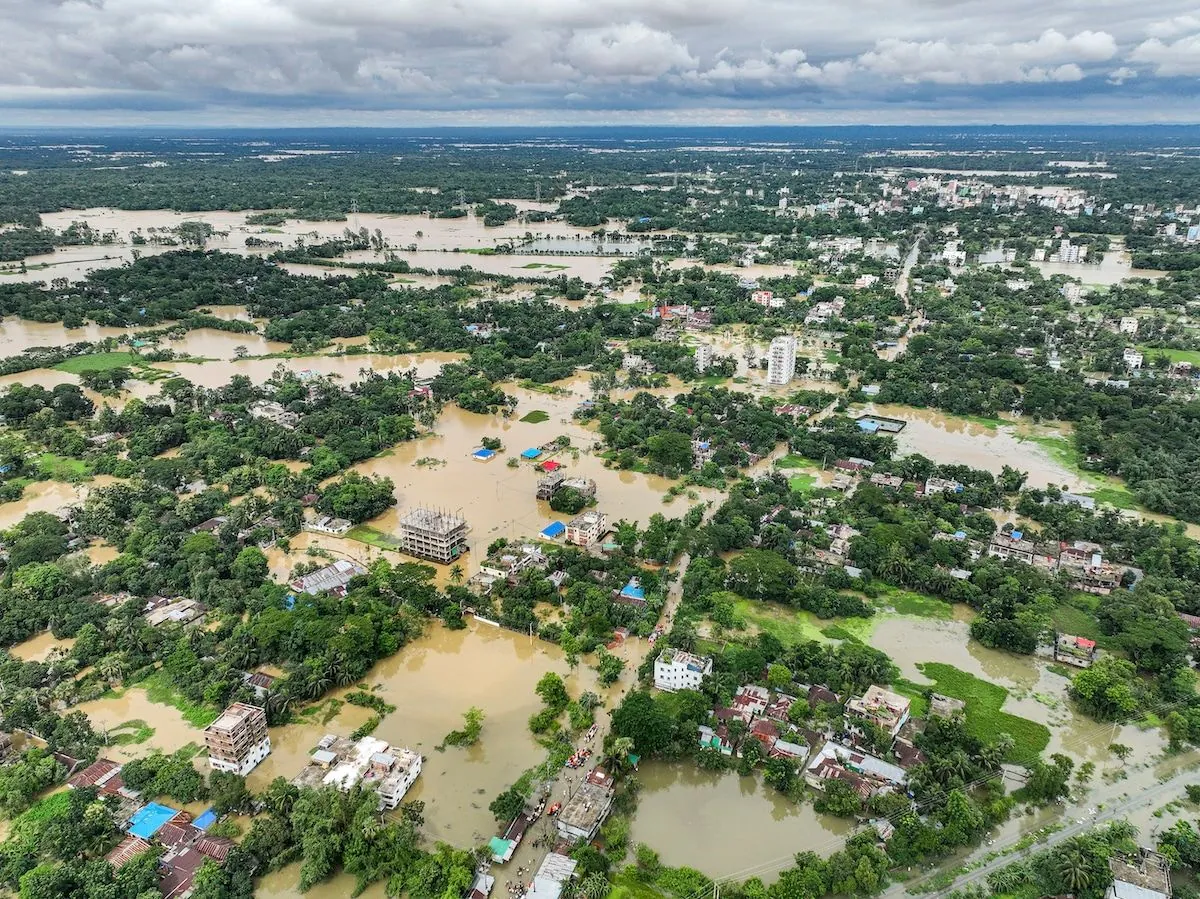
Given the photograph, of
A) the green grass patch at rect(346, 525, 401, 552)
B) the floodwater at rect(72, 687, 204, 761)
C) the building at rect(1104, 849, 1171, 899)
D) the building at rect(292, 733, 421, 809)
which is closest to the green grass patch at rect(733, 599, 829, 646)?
the building at rect(1104, 849, 1171, 899)

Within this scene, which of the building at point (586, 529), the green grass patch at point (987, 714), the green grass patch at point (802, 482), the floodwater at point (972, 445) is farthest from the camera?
the floodwater at point (972, 445)

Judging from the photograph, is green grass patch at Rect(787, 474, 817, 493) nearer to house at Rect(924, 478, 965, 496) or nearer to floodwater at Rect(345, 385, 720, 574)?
floodwater at Rect(345, 385, 720, 574)

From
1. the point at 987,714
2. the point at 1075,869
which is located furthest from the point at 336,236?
the point at 1075,869

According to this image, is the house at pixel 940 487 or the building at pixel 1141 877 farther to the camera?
the house at pixel 940 487

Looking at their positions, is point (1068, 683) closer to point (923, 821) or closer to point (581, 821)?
point (923, 821)

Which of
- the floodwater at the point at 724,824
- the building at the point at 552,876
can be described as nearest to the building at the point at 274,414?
the floodwater at the point at 724,824

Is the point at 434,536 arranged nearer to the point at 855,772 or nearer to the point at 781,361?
the point at 855,772

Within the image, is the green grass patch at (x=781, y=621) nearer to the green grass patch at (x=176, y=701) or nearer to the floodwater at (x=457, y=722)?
the floodwater at (x=457, y=722)
